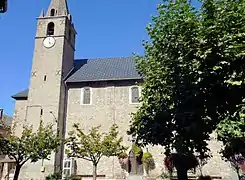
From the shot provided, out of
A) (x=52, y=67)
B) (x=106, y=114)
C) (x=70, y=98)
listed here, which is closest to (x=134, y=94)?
(x=106, y=114)

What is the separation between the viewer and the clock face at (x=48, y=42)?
29719 millimetres

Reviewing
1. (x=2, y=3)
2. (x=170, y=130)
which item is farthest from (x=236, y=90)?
(x=2, y=3)

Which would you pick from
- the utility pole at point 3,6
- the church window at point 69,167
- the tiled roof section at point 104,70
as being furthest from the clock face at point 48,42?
the utility pole at point 3,6

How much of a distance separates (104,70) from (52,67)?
18.6ft

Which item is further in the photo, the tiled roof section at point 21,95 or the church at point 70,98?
the tiled roof section at point 21,95

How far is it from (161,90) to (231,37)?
4.23 meters

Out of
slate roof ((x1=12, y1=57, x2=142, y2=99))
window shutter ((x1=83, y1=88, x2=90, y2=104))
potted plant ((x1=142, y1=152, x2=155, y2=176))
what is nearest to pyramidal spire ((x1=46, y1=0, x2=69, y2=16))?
slate roof ((x1=12, y1=57, x2=142, y2=99))

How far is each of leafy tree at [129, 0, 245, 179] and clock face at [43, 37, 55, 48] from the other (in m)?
17.1

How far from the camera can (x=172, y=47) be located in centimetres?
1278

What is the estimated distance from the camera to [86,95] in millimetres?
28891

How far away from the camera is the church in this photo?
83.7 feet

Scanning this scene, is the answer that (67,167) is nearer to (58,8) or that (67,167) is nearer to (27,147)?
(27,147)

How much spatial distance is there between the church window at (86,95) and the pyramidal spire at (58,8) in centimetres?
908

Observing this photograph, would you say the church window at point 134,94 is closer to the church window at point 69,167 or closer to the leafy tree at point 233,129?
the church window at point 69,167
